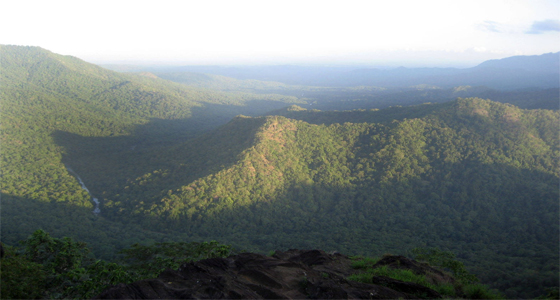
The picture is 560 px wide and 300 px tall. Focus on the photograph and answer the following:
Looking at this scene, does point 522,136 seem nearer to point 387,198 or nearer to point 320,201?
point 387,198

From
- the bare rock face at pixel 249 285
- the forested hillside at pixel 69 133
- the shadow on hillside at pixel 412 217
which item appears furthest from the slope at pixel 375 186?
the bare rock face at pixel 249 285

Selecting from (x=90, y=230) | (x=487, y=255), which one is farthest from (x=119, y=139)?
(x=487, y=255)

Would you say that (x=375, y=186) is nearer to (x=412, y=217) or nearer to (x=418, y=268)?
(x=412, y=217)

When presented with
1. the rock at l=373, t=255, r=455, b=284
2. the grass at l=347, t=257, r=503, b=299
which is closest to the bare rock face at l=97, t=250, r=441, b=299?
the grass at l=347, t=257, r=503, b=299

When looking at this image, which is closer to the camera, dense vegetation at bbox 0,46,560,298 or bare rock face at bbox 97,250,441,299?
bare rock face at bbox 97,250,441,299

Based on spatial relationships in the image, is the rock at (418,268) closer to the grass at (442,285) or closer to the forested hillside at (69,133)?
the grass at (442,285)

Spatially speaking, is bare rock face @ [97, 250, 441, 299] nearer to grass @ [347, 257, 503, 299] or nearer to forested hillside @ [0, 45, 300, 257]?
grass @ [347, 257, 503, 299]
